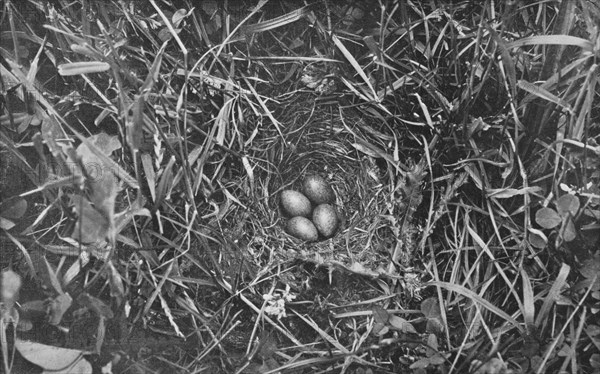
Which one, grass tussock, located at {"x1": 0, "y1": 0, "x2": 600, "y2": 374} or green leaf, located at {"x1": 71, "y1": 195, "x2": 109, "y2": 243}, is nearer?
green leaf, located at {"x1": 71, "y1": 195, "x2": 109, "y2": 243}

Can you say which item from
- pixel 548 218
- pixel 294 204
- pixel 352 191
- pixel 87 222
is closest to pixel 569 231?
pixel 548 218

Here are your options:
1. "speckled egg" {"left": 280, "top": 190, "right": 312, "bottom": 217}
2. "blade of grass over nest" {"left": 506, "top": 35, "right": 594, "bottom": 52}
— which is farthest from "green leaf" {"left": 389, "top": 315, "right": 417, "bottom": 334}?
"blade of grass over nest" {"left": 506, "top": 35, "right": 594, "bottom": 52}

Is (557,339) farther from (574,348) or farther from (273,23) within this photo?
(273,23)

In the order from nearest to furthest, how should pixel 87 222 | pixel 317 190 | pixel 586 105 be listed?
pixel 87 222, pixel 586 105, pixel 317 190

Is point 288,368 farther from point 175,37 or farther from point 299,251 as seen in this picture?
point 175,37

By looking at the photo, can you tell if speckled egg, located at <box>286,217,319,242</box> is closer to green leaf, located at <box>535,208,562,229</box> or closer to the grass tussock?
the grass tussock

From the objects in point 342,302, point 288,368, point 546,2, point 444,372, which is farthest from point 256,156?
point 546,2
